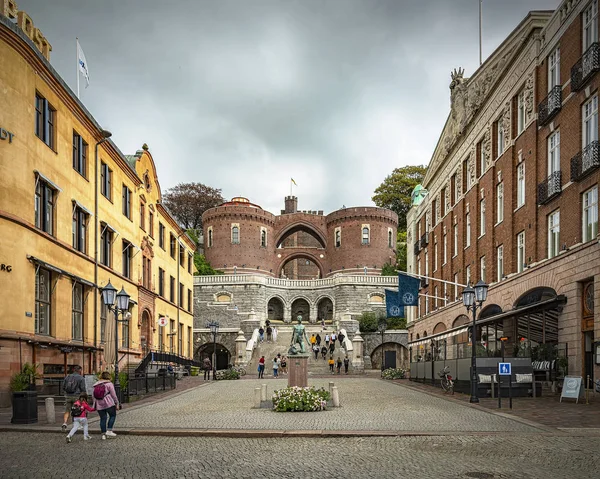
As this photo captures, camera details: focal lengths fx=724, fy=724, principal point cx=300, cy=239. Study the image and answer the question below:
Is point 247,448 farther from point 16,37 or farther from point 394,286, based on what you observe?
point 394,286

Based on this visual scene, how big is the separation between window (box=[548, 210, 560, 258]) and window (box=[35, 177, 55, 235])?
59.2 feet

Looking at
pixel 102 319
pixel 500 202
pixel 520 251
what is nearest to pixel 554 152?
pixel 520 251

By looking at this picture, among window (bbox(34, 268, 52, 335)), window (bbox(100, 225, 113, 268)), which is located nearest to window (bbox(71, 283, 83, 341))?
window (bbox(34, 268, 52, 335))

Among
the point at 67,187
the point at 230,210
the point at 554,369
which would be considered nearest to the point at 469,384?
the point at 554,369

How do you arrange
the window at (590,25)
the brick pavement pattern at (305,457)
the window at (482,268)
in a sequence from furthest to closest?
1. the window at (482,268)
2. the window at (590,25)
3. the brick pavement pattern at (305,457)

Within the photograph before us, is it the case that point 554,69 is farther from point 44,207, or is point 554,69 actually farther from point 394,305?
point 44,207

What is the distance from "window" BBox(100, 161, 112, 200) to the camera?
32.4 metres

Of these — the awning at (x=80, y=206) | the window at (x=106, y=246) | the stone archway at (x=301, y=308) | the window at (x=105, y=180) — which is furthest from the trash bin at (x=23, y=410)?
the stone archway at (x=301, y=308)

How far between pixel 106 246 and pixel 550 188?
19.5 metres

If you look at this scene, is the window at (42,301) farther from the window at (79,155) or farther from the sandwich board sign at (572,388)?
the sandwich board sign at (572,388)

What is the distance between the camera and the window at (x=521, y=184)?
99.0ft

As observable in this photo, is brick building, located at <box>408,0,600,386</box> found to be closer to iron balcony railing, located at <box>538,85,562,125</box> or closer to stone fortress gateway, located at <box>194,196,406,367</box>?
iron balcony railing, located at <box>538,85,562,125</box>

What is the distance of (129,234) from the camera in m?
37.1

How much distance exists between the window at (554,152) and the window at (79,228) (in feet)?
59.8
